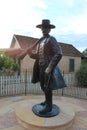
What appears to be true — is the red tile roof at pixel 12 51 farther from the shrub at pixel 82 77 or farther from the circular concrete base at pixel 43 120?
the shrub at pixel 82 77

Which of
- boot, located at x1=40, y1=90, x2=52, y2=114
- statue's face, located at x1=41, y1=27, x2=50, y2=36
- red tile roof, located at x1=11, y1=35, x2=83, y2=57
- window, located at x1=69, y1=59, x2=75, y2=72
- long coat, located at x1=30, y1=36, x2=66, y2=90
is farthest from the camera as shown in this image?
window, located at x1=69, y1=59, x2=75, y2=72

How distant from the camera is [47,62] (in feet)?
15.8

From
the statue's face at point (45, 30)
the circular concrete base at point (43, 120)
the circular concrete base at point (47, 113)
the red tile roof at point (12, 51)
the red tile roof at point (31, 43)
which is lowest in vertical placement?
the circular concrete base at point (43, 120)

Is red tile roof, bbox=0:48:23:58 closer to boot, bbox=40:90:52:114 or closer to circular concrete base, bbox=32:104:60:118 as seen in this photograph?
boot, bbox=40:90:52:114

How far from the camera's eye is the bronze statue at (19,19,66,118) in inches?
181

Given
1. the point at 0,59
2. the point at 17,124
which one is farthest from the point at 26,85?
the point at 17,124

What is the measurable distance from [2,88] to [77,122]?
4591 mm

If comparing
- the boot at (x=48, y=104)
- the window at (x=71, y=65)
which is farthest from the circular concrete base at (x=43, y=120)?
the window at (x=71, y=65)

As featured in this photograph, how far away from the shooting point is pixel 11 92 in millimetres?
9133

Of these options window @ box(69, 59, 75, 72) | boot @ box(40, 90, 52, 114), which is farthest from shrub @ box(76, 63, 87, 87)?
boot @ box(40, 90, 52, 114)

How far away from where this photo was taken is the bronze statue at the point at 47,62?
4.59 m

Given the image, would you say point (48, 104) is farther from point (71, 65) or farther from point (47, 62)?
point (71, 65)

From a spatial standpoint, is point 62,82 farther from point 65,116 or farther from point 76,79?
point 76,79

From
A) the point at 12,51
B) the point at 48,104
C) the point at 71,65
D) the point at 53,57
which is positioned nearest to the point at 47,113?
the point at 48,104
